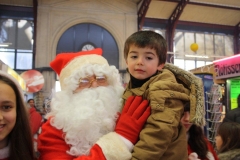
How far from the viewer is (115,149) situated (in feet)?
4.29

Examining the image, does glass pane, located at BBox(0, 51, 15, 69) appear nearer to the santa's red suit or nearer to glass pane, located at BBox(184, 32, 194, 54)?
glass pane, located at BBox(184, 32, 194, 54)

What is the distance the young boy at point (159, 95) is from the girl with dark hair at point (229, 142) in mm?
1167

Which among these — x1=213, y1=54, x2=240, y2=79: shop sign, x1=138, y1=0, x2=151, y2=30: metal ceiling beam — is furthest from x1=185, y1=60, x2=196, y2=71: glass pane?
x1=213, y1=54, x2=240, y2=79: shop sign

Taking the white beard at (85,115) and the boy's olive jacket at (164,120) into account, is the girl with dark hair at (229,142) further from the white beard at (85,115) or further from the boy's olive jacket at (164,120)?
the white beard at (85,115)

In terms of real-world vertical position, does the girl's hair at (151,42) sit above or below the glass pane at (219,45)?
below

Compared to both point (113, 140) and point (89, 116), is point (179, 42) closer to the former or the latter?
point (89, 116)

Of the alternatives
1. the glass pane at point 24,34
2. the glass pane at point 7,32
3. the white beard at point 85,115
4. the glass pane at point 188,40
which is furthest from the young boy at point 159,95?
the glass pane at point 188,40

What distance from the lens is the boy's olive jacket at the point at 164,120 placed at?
126 centimetres

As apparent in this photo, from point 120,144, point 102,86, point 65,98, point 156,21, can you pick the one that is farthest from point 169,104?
point 156,21

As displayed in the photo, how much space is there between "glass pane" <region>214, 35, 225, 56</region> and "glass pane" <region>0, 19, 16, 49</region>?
32.9 ft

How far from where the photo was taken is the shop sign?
278 inches

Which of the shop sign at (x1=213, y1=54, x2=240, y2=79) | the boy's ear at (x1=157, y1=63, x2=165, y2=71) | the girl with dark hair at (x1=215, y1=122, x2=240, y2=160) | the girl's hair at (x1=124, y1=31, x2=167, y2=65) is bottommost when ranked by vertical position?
the girl with dark hair at (x1=215, y1=122, x2=240, y2=160)

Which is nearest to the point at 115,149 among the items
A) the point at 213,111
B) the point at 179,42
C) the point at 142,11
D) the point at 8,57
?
the point at 213,111

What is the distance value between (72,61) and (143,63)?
558 mm
